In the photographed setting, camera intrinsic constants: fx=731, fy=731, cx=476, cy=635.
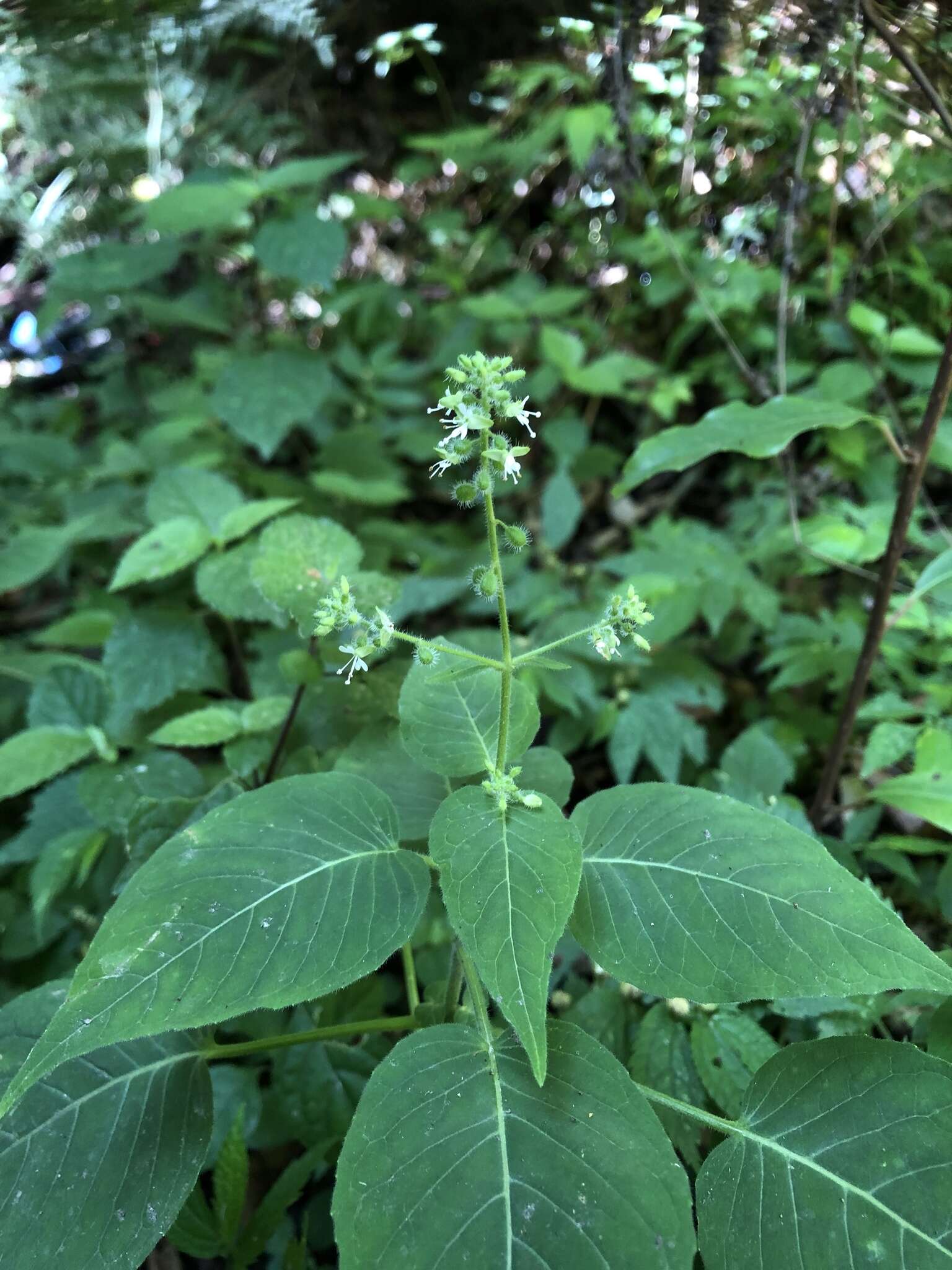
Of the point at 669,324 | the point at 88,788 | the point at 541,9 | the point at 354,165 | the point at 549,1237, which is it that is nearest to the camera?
the point at 549,1237

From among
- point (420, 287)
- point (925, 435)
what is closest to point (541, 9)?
point (420, 287)

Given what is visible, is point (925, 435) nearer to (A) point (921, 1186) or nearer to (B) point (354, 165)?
(A) point (921, 1186)

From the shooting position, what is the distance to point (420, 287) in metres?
4.14

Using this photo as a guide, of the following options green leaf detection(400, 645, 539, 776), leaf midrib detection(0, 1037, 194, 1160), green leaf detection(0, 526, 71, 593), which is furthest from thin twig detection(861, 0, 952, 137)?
green leaf detection(0, 526, 71, 593)

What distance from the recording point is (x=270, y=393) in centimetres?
283

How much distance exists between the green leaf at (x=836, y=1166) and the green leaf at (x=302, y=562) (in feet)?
3.45

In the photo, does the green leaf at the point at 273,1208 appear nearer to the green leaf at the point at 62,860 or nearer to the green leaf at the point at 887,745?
the green leaf at the point at 62,860

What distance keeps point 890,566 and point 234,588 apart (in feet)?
4.98

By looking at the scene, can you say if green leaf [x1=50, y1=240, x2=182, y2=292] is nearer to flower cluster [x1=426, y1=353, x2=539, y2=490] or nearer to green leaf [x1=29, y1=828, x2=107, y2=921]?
green leaf [x1=29, y1=828, x2=107, y2=921]

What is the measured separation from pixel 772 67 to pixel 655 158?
1423 millimetres

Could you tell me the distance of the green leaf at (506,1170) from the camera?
77 cm

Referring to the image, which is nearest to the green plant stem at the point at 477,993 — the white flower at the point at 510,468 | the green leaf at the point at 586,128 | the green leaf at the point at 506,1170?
the green leaf at the point at 506,1170

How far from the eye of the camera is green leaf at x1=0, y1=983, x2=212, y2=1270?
3.02 ft

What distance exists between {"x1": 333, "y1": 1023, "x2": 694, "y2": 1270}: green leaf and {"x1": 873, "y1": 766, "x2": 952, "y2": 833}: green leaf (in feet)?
2.98
